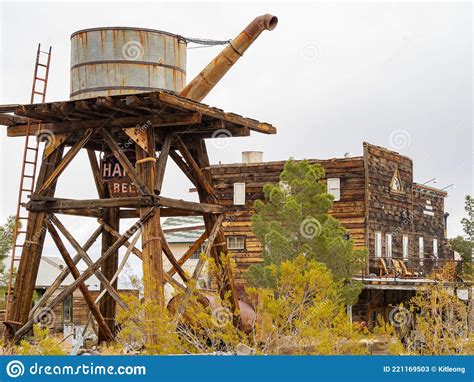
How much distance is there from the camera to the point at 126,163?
19219 mm

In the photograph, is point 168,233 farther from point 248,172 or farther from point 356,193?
point 356,193

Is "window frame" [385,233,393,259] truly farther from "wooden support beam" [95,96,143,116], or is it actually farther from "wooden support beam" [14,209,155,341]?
"wooden support beam" [95,96,143,116]

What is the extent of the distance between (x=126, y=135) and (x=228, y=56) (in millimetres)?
2703

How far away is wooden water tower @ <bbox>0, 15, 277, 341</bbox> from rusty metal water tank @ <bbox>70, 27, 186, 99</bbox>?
0.02 metres

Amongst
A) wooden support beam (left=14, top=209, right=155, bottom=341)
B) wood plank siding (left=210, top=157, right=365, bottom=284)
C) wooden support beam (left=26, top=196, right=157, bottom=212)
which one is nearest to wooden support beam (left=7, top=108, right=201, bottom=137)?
wooden support beam (left=26, top=196, right=157, bottom=212)

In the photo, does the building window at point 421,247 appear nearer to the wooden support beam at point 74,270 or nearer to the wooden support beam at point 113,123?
the wooden support beam at point 74,270

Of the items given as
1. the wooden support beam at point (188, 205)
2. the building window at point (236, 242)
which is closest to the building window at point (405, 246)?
the building window at point (236, 242)

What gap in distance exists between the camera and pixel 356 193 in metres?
38.5

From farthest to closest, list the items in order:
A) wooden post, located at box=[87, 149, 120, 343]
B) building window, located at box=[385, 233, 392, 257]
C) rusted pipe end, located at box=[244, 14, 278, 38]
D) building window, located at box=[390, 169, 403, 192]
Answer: building window, located at box=[390, 169, 403, 192], building window, located at box=[385, 233, 392, 257], wooden post, located at box=[87, 149, 120, 343], rusted pipe end, located at box=[244, 14, 278, 38]

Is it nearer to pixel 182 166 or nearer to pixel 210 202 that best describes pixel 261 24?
pixel 182 166

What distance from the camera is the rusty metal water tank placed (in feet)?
63.2

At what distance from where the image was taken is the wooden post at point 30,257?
19.9 m
